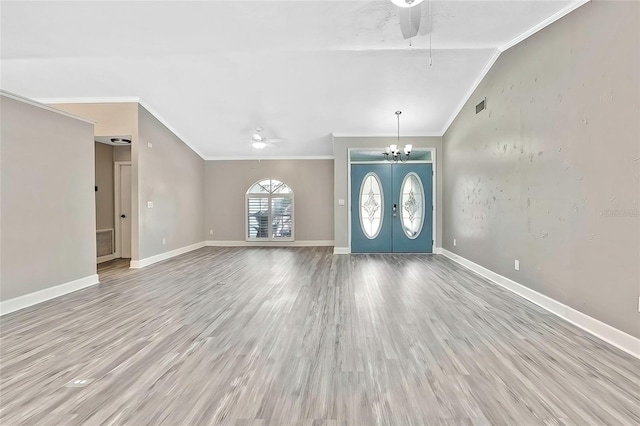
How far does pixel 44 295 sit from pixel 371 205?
6186mm

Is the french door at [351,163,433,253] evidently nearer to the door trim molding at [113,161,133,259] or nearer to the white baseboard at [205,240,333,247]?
the white baseboard at [205,240,333,247]

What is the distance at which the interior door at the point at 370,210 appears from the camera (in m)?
7.51

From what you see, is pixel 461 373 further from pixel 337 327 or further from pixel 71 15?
pixel 71 15

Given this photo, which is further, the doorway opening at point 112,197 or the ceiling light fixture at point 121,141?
the doorway opening at point 112,197

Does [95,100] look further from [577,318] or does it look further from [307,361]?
[577,318]

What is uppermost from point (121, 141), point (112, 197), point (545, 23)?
point (545, 23)

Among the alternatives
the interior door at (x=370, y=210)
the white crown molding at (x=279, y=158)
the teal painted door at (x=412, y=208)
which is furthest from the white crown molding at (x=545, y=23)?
the white crown molding at (x=279, y=158)

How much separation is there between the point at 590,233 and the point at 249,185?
7.84 metres

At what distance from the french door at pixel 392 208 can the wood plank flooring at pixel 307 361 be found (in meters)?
3.28

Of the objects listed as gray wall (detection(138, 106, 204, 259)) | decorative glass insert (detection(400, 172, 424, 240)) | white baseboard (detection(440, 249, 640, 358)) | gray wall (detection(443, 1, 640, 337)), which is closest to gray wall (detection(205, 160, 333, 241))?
gray wall (detection(138, 106, 204, 259))

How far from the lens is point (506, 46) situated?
4.24 meters

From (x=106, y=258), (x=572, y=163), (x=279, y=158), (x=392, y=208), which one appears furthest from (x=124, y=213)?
(x=572, y=163)

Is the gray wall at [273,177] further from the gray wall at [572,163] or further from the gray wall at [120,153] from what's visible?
the gray wall at [572,163]

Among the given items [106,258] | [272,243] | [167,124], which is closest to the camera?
[106,258]
